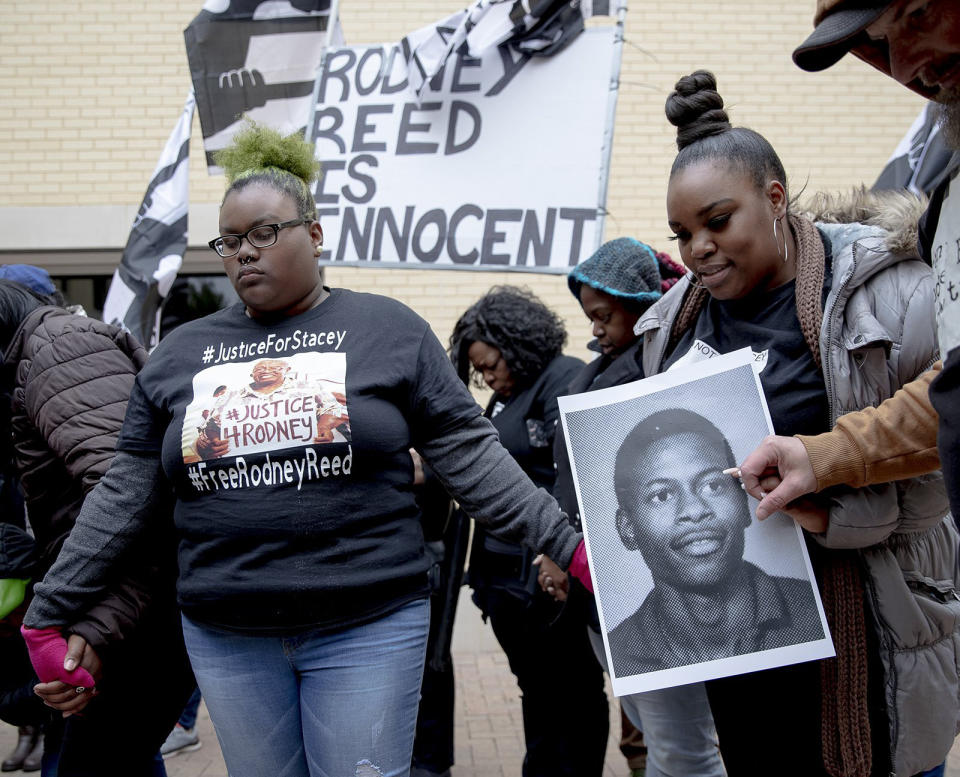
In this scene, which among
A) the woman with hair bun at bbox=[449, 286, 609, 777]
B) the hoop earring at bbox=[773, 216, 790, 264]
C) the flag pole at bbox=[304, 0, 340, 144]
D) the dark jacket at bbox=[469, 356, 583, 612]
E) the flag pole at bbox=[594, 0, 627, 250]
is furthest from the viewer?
the flag pole at bbox=[304, 0, 340, 144]

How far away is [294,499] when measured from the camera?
205 cm

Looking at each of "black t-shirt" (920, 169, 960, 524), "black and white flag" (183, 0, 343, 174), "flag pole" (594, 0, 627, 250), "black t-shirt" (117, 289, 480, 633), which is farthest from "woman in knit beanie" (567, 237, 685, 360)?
"black and white flag" (183, 0, 343, 174)

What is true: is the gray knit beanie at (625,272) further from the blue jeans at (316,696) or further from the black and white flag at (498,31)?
the blue jeans at (316,696)

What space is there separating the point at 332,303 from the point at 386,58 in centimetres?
236

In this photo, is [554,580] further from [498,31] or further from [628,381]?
[498,31]

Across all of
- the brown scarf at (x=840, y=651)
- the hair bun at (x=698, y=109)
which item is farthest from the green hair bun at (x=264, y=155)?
the brown scarf at (x=840, y=651)

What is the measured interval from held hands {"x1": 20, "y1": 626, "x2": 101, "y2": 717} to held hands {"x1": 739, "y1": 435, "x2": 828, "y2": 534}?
1.64 m

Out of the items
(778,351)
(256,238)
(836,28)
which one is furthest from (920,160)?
(256,238)

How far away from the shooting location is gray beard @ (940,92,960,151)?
1460 mm

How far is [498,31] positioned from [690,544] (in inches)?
110

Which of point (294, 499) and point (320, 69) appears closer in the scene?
point (294, 499)

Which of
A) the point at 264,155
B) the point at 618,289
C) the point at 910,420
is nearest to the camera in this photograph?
the point at 910,420

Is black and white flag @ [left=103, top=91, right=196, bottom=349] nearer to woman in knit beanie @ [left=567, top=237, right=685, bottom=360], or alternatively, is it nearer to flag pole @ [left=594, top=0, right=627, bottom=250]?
flag pole @ [left=594, top=0, right=627, bottom=250]

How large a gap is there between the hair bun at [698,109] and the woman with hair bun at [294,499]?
794 millimetres
